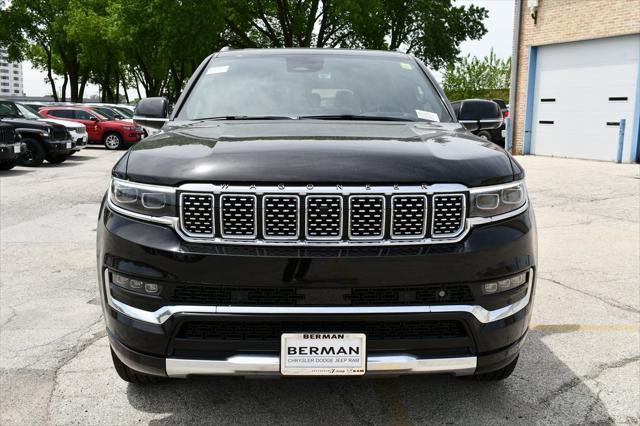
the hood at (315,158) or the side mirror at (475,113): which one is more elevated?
the side mirror at (475,113)

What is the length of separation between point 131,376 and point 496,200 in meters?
1.97

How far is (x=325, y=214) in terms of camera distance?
2328 mm

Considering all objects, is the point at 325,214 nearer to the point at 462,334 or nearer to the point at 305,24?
the point at 462,334

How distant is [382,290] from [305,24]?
32.3m

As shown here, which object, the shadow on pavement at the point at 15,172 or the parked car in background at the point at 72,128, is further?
the parked car in background at the point at 72,128

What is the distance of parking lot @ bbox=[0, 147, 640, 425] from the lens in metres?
2.91

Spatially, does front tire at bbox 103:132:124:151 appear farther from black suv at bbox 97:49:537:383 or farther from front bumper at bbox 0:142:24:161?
black suv at bbox 97:49:537:383

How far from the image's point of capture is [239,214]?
2332 millimetres

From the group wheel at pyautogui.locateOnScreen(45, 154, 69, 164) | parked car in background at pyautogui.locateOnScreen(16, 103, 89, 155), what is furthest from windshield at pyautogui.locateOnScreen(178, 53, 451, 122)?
parked car in background at pyautogui.locateOnScreen(16, 103, 89, 155)

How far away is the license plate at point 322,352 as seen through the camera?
2.32 meters

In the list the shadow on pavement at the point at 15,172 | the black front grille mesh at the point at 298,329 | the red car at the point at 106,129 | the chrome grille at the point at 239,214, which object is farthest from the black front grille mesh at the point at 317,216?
the red car at the point at 106,129

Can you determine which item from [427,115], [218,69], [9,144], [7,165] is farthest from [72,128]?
[427,115]

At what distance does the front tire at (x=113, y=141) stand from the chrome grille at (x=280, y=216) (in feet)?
68.9

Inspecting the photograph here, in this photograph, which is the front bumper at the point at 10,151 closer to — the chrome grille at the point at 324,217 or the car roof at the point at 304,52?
the car roof at the point at 304,52
